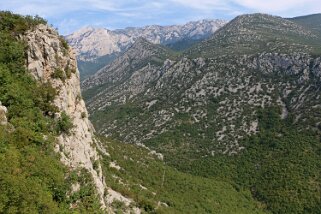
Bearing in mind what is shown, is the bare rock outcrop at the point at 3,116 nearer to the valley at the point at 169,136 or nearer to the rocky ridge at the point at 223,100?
the valley at the point at 169,136

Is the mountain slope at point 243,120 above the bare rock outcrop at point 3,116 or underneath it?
underneath

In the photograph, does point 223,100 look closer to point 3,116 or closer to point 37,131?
point 37,131

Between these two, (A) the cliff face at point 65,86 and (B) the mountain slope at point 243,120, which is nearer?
(A) the cliff face at point 65,86

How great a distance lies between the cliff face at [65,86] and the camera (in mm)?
40778

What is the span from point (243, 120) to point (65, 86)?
105 meters

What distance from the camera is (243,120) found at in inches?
5595

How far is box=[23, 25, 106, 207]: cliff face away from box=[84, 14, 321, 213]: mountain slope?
62.4 m

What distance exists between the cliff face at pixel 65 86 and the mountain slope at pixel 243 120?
2458 inches

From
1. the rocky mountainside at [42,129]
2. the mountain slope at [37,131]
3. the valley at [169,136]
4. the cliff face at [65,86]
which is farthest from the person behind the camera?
the cliff face at [65,86]

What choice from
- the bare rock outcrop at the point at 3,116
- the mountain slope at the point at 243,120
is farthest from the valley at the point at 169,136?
the mountain slope at the point at 243,120

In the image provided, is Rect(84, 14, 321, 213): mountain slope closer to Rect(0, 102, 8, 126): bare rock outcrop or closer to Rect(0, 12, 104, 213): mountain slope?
Rect(0, 12, 104, 213): mountain slope

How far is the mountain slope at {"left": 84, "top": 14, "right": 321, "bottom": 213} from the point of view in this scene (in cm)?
10639

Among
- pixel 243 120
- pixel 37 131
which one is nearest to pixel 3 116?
pixel 37 131

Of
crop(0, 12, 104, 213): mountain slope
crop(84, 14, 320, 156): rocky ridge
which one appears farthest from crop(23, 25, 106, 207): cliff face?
crop(84, 14, 320, 156): rocky ridge
